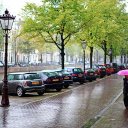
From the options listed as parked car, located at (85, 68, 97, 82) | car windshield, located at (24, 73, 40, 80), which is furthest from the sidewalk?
parked car, located at (85, 68, 97, 82)

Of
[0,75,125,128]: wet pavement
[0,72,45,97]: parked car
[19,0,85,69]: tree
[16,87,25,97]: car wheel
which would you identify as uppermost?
[19,0,85,69]: tree

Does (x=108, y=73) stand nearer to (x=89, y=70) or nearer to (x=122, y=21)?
(x=122, y=21)

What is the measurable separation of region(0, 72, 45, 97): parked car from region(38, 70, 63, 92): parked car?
257 centimetres

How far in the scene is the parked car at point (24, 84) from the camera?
21438mm

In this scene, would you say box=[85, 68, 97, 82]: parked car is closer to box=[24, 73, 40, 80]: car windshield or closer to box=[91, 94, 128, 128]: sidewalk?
box=[24, 73, 40, 80]: car windshield

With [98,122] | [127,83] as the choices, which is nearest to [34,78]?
[127,83]

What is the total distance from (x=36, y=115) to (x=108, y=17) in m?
38.6

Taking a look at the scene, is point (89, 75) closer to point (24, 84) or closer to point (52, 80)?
point (52, 80)

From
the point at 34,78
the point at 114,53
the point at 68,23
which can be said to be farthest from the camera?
the point at 114,53

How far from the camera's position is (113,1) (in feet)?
167

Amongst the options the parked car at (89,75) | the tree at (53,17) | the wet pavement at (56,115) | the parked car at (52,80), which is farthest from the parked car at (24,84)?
the parked car at (89,75)

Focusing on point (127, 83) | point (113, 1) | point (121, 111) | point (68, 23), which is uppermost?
point (113, 1)

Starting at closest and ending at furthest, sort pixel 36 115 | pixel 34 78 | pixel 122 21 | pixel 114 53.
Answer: pixel 36 115 < pixel 34 78 < pixel 122 21 < pixel 114 53

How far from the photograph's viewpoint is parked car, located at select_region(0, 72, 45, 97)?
21.4m
